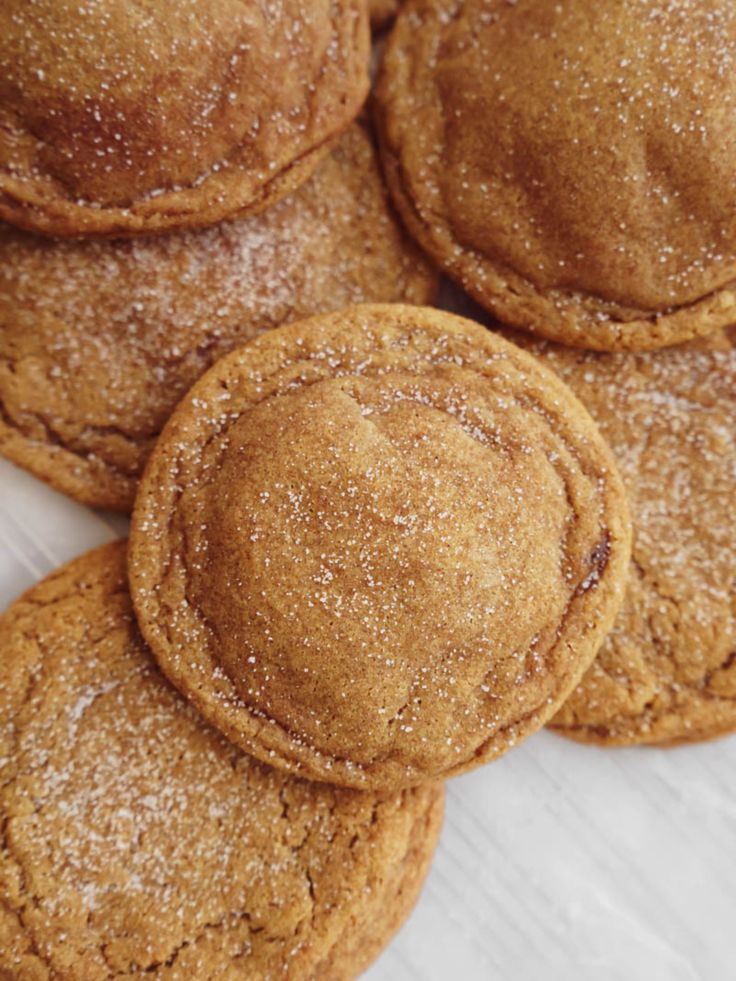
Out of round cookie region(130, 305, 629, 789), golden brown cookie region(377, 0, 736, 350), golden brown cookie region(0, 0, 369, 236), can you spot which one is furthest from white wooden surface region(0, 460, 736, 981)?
golden brown cookie region(377, 0, 736, 350)

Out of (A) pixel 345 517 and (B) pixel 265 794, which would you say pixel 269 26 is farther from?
(B) pixel 265 794

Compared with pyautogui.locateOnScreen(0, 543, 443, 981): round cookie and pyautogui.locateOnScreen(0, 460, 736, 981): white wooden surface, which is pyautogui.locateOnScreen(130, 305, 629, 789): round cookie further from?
pyautogui.locateOnScreen(0, 460, 736, 981): white wooden surface

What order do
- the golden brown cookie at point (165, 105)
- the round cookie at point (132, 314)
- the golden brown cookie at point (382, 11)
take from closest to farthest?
the golden brown cookie at point (165, 105) → the round cookie at point (132, 314) → the golden brown cookie at point (382, 11)

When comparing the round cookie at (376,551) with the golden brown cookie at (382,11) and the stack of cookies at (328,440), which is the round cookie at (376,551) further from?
the golden brown cookie at (382,11)

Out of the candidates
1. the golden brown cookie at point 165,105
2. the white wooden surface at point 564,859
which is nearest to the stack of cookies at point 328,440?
the golden brown cookie at point 165,105

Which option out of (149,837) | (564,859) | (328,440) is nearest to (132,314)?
(328,440)

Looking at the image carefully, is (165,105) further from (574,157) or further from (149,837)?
(149,837)
